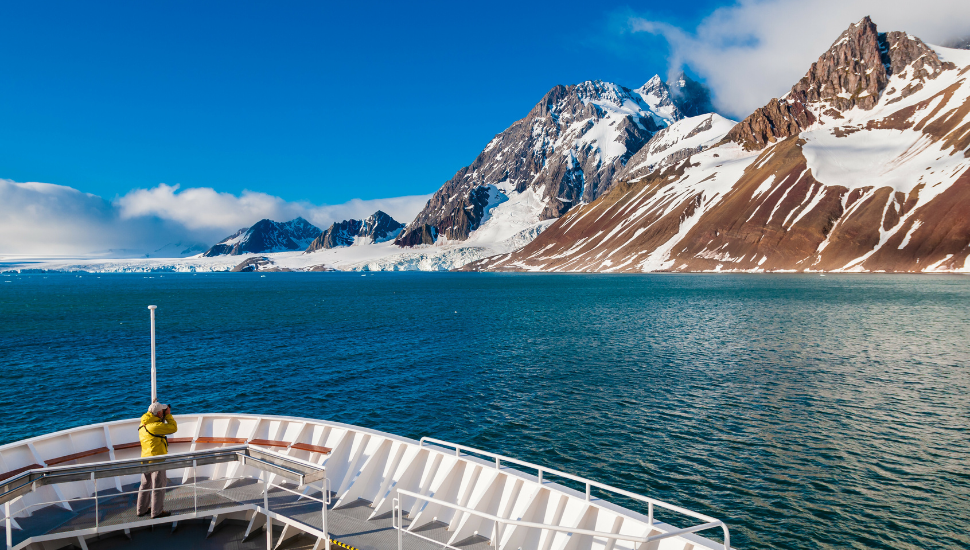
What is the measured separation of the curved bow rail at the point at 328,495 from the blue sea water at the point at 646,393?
8304mm

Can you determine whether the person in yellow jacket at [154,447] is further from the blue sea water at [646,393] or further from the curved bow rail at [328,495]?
the blue sea water at [646,393]

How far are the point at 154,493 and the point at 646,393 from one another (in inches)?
1204

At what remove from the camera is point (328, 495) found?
46.9 ft

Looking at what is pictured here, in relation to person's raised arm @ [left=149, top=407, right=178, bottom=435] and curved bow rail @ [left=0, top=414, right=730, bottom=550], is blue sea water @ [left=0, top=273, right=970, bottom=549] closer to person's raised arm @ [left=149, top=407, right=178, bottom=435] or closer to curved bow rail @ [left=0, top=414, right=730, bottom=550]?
curved bow rail @ [left=0, top=414, right=730, bottom=550]

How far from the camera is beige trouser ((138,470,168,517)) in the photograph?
12.7m

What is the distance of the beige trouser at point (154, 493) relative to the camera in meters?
12.7

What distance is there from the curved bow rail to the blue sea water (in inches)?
327

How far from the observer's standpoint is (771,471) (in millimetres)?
23234

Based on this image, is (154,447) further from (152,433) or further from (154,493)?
(154,493)

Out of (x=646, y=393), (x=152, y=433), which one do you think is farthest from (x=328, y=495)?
(x=646, y=393)

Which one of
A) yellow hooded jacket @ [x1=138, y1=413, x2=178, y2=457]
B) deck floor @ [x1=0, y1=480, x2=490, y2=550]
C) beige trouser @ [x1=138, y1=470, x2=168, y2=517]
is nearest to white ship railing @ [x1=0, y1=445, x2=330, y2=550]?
deck floor @ [x1=0, y1=480, x2=490, y2=550]

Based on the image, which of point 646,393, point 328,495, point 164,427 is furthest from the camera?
point 646,393

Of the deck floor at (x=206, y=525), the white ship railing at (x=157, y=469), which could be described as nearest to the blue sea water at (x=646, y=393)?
the deck floor at (x=206, y=525)

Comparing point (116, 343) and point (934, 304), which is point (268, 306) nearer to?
point (116, 343)
